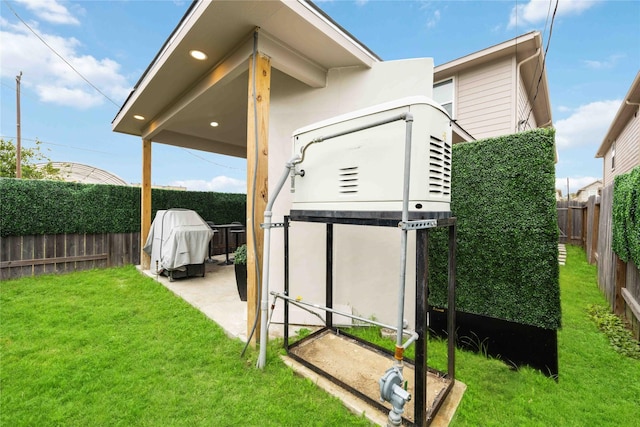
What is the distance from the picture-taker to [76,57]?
795 cm

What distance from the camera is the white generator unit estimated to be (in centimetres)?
150

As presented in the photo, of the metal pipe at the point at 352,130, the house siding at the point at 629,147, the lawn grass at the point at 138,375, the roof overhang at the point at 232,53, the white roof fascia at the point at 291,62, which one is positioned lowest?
the lawn grass at the point at 138,375

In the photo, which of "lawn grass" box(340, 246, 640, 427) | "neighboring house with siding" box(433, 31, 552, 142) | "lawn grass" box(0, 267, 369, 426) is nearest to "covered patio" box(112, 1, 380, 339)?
"lawn grass" box(0, 267, 369, 426)

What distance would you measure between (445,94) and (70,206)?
8.32 meters

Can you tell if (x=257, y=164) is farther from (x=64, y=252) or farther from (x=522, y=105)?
(x=522, y=105)

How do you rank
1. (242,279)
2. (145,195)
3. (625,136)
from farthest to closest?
(625,136), (145,195), (242,279)

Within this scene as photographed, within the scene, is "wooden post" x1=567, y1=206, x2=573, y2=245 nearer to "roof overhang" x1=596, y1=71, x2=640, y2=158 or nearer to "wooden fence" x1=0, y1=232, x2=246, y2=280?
"roof overhang" x1=596, y1=71, x2=640, y2=158

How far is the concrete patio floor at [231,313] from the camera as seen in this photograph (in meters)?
1.72

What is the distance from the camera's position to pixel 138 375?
2074 millimetres

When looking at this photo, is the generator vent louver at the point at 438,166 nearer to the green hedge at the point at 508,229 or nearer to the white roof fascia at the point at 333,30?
the green hedge at the point at 508,229

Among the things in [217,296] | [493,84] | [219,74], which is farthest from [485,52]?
[217,296]

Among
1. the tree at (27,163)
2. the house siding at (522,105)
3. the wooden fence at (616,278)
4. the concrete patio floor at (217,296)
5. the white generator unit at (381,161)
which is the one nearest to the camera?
the white generator unit at (381,161)

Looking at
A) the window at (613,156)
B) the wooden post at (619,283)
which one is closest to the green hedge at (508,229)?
the wooden post at (619,283)

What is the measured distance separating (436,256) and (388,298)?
67 centimetres
